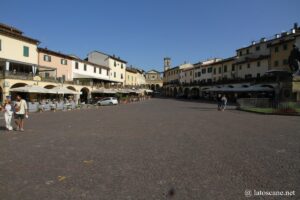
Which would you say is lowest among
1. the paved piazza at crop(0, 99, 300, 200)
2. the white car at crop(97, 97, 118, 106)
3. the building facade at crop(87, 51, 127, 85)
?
the paved piazza at crop(0, 99, 300, 200)

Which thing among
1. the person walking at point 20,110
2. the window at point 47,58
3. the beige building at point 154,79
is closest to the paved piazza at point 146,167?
the person walking at point 20,110

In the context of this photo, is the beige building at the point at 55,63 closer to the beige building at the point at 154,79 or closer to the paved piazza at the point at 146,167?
the paved piazza at the point at 146,167

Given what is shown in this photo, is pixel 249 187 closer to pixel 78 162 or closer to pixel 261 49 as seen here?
pixel 78 162

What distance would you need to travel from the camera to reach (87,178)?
15.8 ft

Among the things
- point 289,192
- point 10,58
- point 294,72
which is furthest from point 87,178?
point 10,58

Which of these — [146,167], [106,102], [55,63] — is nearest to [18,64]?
[55,63]

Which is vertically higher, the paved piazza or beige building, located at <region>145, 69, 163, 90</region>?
beige building, located at <region>145, 69, 163, 90</region>

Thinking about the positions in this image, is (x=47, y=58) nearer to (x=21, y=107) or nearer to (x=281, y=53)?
(x=21, y=107)

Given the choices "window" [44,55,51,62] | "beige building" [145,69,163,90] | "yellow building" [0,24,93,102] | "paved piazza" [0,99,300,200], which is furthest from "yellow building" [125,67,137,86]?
"paved piazza" [0,99,300,200]

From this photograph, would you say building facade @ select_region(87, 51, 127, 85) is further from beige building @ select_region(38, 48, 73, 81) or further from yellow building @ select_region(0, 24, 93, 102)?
yellow building @ select_region(0, 24, 93, 102)

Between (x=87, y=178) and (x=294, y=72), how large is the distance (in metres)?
25.1

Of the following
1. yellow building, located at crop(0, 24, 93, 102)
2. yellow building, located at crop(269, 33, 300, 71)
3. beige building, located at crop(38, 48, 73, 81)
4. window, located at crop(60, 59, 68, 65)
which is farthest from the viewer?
window, located at crop(60, 59, 68, 65)

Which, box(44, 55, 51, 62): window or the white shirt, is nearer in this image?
the white shirt

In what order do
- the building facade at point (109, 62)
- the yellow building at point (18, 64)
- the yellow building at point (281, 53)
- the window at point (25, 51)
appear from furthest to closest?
the building facade at point (109, 62), the yellow building at point (281, 53), the window at point (25, 51), the yellow building at point (18, 64)
